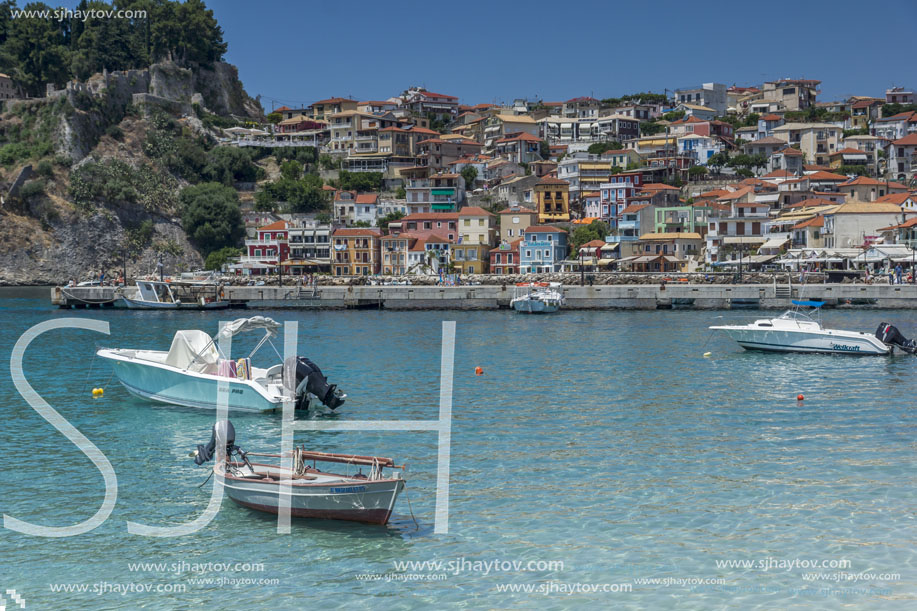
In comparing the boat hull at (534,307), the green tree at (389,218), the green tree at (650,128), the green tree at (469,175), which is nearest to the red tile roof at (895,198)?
the green tree at (650,128)

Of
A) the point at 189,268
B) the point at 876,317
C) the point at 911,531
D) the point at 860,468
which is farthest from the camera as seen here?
the point at 189,268

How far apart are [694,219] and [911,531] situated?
68405 mm

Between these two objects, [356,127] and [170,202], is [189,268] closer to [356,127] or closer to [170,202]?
[170,202]

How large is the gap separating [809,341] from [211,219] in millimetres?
72725

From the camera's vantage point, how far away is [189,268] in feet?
295

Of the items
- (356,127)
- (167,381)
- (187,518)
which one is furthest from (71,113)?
(187,518)

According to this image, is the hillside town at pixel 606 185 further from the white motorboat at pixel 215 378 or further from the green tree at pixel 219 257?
the white motorboat at pixel 215 378

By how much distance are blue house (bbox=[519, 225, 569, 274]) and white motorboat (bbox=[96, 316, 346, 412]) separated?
55467mm

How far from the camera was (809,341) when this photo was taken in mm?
31078

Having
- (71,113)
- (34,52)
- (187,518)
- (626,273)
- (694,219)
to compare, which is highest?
(34,52)

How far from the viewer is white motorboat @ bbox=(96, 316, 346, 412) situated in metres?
20.3

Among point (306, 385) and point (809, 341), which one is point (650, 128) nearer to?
point (809, 341)

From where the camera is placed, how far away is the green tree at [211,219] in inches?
3570

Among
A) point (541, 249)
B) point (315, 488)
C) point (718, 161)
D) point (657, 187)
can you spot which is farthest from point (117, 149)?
point (315, 488)
